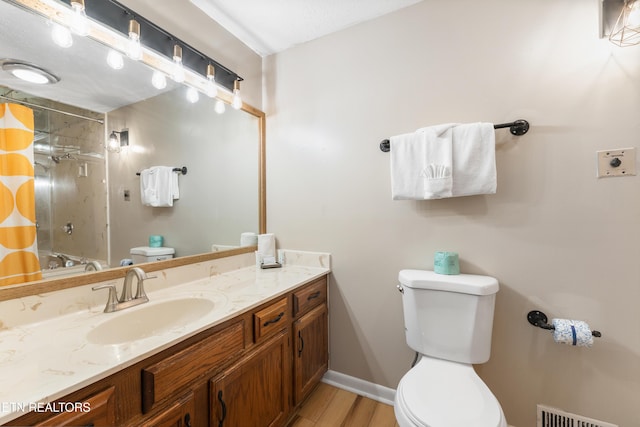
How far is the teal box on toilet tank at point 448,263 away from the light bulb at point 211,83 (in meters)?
1.61

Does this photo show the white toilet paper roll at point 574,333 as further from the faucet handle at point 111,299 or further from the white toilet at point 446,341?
the faucet handle at point 111,299

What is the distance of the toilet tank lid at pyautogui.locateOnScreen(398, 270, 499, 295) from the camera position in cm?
116

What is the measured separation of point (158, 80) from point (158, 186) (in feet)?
1.79

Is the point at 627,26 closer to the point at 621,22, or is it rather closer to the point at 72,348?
the point at 621,22

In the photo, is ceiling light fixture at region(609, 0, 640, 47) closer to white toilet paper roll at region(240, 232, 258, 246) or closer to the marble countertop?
the marble countertop

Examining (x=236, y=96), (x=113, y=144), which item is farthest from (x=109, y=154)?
(x=236, y=96)

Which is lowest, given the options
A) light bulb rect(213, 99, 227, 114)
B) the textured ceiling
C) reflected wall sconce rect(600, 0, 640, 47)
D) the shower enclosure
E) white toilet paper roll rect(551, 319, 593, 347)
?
white toilet paper roll rect(551, 319, 593, 347)

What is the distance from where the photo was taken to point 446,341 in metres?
1.22

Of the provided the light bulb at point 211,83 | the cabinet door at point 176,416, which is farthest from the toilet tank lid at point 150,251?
the light bulb at point 211,83

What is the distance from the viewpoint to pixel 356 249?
1626mm

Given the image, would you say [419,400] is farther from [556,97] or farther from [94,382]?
[556,97]

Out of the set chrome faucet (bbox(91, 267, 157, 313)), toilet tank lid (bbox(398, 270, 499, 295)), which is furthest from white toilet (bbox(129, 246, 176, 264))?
toilet tank lid (bbox(398, 270, 499, 295))

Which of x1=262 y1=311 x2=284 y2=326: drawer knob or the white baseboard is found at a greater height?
x1=262 y1=311 x2=284 y2=326: drawer knob

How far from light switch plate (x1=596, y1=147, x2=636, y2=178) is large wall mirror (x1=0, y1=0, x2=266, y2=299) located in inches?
76.9
